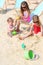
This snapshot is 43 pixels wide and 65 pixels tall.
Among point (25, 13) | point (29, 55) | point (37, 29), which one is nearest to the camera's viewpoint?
point (29, 55)

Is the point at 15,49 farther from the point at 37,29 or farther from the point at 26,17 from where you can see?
the point at 26,17

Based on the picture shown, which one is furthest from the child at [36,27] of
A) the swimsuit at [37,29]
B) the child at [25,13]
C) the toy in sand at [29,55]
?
the toy in sand at [29,55]

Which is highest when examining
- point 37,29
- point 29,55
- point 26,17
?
point 26,17

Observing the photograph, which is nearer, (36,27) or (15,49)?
(15,49)

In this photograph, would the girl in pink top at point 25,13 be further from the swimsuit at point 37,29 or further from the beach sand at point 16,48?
the swimsuit at point 37,29

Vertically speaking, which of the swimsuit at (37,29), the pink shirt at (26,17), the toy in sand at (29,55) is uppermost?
the pink shirt at (26,17)

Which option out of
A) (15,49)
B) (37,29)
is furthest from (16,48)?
(37,29)

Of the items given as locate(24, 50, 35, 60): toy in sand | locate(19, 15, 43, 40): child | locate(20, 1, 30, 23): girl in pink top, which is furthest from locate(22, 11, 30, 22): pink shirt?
locate(24, 50, 35, 60): toy in sand

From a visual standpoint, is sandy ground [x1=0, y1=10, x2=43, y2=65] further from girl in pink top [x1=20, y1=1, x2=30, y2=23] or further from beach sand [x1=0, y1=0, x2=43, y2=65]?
girl in pink top [x1=20, y1=1, x2=30, y2=23]

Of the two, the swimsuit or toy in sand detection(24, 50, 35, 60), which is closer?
toy in sand detection(24, 50, 35, 60)

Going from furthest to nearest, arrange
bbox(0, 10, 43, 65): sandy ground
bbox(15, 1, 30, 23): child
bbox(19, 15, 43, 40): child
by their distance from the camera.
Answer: bbox(15, 1, 30, 23): child, bbox(19, 15, 43, 40): child, bbox(0, 10, 43, 65): sandy ground

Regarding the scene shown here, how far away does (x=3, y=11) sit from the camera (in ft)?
17.3

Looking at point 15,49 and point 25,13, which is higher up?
point 25,13

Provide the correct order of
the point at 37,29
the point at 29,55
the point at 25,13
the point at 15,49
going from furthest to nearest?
1. the point at 25,13
2. the point at 37,29
3. the point at 15,49
4. the point at 29,55
